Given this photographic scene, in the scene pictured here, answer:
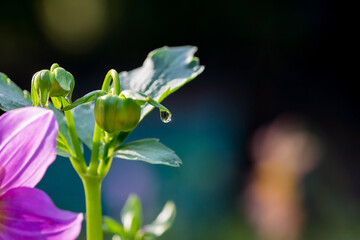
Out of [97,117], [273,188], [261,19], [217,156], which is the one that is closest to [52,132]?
[97,117]

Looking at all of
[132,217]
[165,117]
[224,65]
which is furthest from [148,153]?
[224,65]

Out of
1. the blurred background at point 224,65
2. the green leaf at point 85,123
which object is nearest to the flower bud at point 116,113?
the green leaf at point 85,123

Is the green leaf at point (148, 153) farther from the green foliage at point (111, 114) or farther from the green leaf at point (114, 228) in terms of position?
the green leaf at point (114, 228)

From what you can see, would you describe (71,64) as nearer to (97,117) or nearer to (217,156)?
(217,156)

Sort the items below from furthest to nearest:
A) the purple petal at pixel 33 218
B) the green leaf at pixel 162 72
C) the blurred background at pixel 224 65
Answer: the blurred background at pixel 224 65
the green leaf at pixel 162 72
the purple petal at pixel 33 218

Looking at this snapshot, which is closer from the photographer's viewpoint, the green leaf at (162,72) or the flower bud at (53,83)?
the flower bud at (53,83)

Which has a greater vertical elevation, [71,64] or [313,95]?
[71,64]
